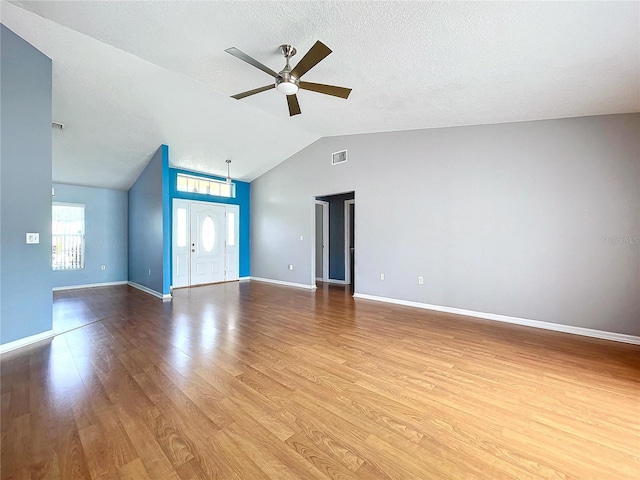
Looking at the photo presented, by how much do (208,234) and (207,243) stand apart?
24cm

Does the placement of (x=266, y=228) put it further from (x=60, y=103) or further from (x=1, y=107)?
(x=1, y=107)

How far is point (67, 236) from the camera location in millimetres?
6371

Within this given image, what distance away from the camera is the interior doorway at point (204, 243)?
21.1 feet

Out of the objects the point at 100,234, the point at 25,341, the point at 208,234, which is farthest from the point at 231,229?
the point at 25,341

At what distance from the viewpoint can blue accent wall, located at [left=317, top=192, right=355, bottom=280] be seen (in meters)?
7.37

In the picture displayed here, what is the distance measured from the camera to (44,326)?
10.1 feet

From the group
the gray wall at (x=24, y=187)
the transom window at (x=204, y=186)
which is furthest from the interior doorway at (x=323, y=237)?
the gray wall at (x=24, y=187)

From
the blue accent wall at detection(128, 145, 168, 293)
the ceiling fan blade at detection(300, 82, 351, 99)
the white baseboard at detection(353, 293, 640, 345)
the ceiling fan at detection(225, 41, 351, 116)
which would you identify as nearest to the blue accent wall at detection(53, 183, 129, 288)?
the blue accent wall at detection(128, 145, 168, 293)

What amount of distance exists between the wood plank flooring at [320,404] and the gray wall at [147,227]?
2187 millimetres

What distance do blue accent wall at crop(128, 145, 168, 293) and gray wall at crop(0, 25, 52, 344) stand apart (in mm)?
2214

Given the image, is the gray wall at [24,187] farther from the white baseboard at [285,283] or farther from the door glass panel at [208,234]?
the white baseboard at [285,283]

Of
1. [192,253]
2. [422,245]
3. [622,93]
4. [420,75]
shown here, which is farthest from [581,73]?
[192,253]

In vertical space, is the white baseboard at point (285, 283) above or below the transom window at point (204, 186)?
below

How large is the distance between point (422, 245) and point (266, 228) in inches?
172
